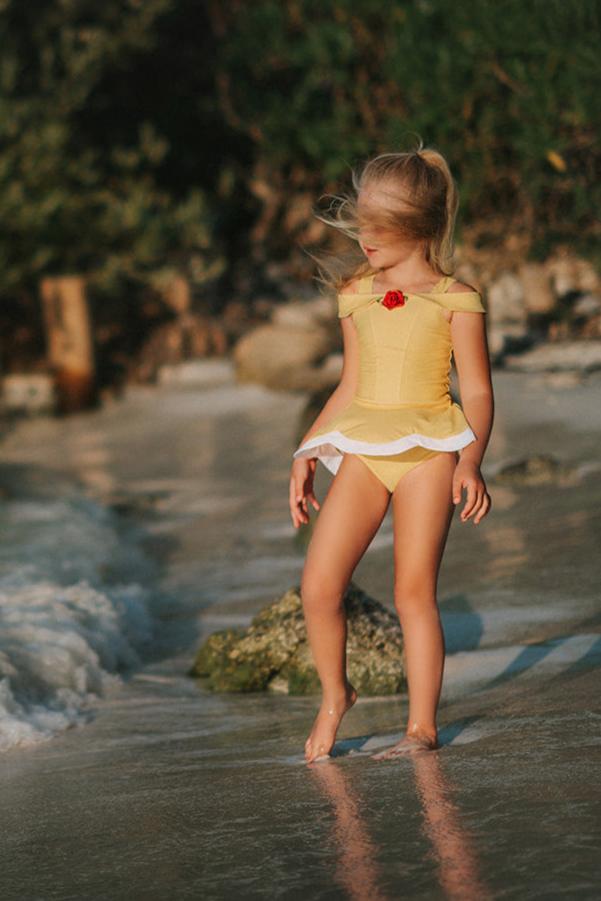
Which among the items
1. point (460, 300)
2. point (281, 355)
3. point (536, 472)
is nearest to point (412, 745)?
point (460, 300)

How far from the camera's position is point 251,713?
4539 millimetres

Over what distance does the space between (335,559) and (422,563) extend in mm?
214

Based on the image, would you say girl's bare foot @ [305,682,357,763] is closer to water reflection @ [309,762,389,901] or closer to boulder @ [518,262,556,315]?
water reflection @ [309,762,389,901]

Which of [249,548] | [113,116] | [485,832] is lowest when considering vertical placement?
[249,548]

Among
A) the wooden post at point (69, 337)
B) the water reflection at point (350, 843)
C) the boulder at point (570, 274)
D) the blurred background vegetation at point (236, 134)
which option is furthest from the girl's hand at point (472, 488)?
the wooden post at point (69, 337)

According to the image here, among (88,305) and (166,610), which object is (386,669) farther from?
(88,305)

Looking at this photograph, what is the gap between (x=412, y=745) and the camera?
146 inches

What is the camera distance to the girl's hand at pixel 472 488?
3.66 metres

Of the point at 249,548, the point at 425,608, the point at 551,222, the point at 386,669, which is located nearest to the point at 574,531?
the point at 249,548

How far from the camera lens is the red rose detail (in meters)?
3.88

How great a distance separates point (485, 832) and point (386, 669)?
1.71m

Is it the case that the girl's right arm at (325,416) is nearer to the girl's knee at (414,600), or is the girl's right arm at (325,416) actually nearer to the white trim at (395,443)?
the white trim at (395,443)

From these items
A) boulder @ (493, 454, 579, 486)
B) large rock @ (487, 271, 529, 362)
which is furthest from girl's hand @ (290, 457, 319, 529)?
large rock @ (487, 271, 529, 362)

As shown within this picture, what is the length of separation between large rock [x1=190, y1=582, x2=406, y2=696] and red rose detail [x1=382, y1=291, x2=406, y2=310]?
1.27 m
